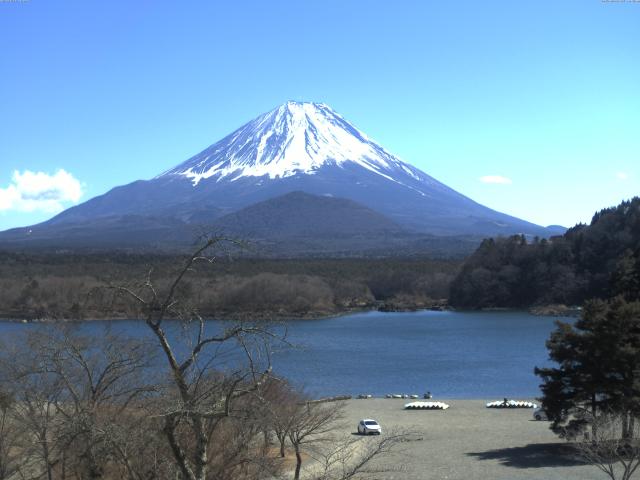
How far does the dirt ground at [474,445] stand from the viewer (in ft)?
41.6

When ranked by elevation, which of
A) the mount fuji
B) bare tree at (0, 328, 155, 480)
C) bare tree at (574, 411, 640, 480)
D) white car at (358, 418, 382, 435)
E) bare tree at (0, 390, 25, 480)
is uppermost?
the mount fuji

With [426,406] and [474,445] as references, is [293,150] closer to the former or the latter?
[426,406]

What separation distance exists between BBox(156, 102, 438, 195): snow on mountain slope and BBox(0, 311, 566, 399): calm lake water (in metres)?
115

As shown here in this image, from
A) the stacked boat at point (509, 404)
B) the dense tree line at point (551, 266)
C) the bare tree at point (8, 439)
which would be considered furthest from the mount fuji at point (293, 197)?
the bare tree at point (8, 439)

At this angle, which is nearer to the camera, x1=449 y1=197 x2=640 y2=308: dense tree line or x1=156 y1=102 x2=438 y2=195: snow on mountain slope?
x1=449 y1=197 x2=640 y2=308: dense tree line

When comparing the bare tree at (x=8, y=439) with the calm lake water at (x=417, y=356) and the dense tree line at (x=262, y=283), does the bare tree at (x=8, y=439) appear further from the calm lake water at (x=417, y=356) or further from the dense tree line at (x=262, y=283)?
the dense tree line at (x=262, y=283)

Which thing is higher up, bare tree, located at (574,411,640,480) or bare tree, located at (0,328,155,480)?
bare tree, located at (0,328,155,480)

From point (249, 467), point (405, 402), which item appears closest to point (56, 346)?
point (249, 467)

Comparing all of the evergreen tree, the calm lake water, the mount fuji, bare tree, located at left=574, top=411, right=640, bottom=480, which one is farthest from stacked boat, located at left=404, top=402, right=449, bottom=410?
the mount fuji

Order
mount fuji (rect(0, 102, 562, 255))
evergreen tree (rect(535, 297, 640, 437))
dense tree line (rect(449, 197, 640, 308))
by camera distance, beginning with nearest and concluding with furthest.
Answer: evergreen tree (rect(535, 297, 640, 437)), dense tree line (rect(449, 197, 640, 308)), mount fuji (rect(0, 102, 562, 255))

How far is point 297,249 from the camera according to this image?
4129 inches

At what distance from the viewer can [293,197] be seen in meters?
131

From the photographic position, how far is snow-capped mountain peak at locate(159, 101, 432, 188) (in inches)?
6339

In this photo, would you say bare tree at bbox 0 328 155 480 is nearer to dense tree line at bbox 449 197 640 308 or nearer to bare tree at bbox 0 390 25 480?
bare tree at bbox 0 390 25 480
